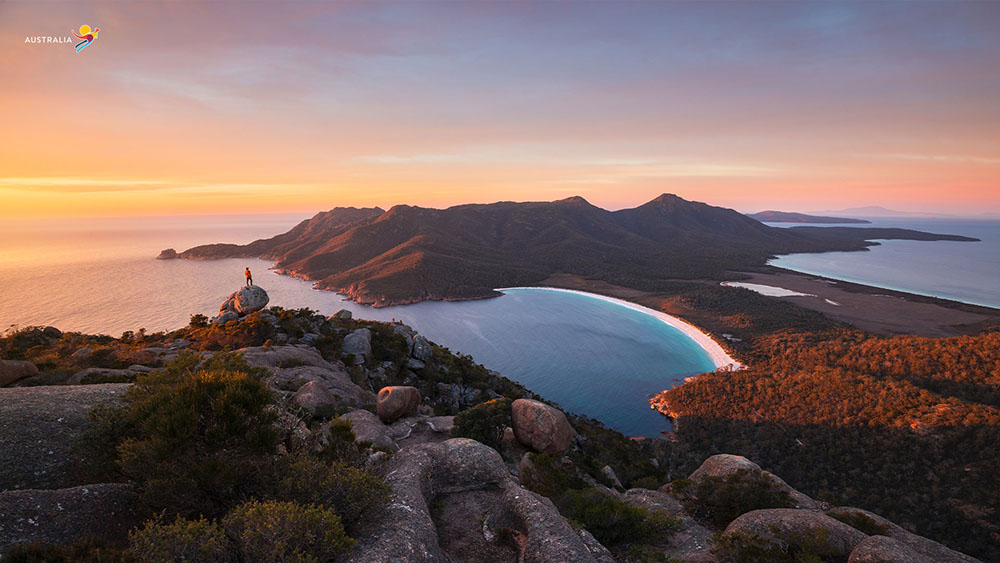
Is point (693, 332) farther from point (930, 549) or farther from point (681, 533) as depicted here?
point (681, 533)

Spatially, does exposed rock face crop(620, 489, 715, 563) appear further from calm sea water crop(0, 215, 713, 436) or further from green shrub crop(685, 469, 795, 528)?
calm sea water crop(0, 215, 713, 436)

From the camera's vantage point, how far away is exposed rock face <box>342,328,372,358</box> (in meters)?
39.7

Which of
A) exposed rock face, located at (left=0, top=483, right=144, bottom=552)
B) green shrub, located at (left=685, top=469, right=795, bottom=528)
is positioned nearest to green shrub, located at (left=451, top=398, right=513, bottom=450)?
green shrub, located at (left=685, top=469, right=795, bottom=528)

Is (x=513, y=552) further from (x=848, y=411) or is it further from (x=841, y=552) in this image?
(x=848, y=411)

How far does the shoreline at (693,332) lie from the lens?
317ft

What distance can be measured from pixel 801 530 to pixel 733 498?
4388mm

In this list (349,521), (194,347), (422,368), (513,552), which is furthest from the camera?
(422,368)

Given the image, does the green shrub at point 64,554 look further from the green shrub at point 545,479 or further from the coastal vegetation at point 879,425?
the coastal vegetation at point 879,425

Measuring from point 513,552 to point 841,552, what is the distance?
507 inches

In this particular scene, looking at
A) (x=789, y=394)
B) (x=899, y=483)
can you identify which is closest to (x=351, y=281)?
(x=789, y=394)

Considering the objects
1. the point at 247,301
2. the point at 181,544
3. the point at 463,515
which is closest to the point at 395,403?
the point at 463,515

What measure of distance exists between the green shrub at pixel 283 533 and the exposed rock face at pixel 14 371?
20998mm

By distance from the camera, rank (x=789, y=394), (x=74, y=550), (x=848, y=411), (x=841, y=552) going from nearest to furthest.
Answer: (x=74, y=550) < (x=841, y=552) < (x=848, y=411) < (x=789, y=394)

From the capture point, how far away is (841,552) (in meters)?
13.5
